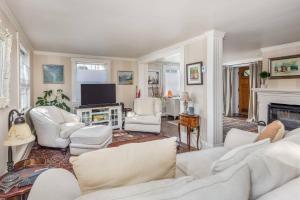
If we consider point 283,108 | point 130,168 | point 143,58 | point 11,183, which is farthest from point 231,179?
point 143,58

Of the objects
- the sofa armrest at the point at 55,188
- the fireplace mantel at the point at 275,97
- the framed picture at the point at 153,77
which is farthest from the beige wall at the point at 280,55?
the sofa armrest at the point at 55,188

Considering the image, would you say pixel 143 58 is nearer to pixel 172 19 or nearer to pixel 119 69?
pixel 119 69

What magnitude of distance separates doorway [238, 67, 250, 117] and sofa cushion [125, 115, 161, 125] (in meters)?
4.40

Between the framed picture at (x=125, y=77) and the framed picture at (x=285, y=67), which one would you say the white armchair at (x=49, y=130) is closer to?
the framed picture at (x=125, y=77)

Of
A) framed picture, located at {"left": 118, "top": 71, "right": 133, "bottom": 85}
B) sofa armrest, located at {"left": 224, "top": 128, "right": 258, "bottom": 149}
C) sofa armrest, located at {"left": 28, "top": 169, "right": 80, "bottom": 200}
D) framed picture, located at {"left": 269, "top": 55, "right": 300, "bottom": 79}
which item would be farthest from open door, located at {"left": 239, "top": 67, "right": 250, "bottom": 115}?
sofa armrest, located at {"left": 28, "top": 169, "right": 80, "bottom": 200}

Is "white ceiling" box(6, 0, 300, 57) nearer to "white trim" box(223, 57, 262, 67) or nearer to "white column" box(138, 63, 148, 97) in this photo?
"white trim" box(223, 57, 262, 67)

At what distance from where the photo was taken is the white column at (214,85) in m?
3.28

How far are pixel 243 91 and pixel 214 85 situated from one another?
4.76m

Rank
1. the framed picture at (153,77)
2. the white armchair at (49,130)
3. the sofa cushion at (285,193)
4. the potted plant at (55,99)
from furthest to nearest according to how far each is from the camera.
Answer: the framed picture at (153,77) < the potted plant at (55,99) < the white armchair at (49,130) < the sofa cushion at (285,193)

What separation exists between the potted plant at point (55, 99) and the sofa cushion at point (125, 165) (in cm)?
453

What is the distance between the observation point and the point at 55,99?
5.26m

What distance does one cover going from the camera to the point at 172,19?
9.04 ft

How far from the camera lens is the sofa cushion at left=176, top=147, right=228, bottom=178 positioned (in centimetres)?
151

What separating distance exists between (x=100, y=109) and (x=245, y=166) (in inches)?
186
